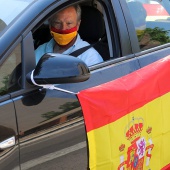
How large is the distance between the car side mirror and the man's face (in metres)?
0.68

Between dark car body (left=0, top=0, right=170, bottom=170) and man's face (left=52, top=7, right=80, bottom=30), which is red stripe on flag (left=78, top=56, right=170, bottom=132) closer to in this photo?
dark car body (left=0, top=0, right=170, bottom=170)

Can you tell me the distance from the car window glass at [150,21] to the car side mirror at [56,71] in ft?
3.15

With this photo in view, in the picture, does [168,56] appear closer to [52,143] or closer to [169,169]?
[169,169]

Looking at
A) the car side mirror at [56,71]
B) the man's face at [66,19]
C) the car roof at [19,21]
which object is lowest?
the car side mirror at [56,71]

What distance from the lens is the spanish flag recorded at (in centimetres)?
242

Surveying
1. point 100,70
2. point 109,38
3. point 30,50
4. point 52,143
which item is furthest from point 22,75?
point 109,38

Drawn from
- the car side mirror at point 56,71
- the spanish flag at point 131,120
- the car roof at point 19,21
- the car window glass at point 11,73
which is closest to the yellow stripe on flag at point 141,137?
the spanish flag at point 131,120

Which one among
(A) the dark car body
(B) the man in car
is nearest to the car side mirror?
(A) the dark car body

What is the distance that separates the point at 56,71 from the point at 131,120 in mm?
688

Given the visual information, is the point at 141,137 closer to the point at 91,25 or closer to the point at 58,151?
the point at 58,151

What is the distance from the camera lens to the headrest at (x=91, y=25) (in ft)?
10.5

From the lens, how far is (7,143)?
2.04 m

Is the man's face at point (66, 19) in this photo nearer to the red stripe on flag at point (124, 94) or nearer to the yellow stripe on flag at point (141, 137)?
the red stripe on flag at point (124, 94)

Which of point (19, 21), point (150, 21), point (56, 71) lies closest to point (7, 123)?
point (56, 71)
